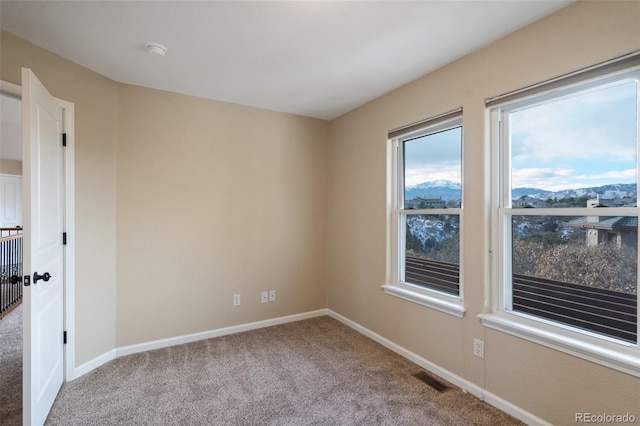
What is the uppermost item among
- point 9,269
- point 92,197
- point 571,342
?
point 92,197

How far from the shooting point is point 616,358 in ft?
5.08

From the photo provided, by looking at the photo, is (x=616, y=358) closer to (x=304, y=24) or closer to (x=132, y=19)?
(x=304, y=24)

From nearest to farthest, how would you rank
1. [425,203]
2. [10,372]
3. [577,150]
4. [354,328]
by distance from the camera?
1. [577,150]
2. [10,372]
3. [425,203]
4. [354,328]

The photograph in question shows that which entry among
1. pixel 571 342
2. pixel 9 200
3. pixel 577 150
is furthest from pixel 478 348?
pixel 9 200

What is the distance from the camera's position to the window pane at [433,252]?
8.24 ft

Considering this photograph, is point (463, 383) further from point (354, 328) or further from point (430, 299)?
point (354, 328)

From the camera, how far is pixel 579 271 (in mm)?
1803

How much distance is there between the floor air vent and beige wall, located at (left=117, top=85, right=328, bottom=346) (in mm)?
1670

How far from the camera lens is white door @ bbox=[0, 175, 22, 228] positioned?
7.18 meters

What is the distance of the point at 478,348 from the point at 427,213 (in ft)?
3.71

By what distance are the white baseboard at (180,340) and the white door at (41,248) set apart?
0.84 feet

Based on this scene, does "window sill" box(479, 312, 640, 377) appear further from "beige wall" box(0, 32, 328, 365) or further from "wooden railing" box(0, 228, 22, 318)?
"wooden railing" box(0, 228, 22, 318)

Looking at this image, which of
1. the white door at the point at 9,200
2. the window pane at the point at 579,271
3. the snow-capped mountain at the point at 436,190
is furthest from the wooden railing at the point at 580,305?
the white door at the point at 9,200
